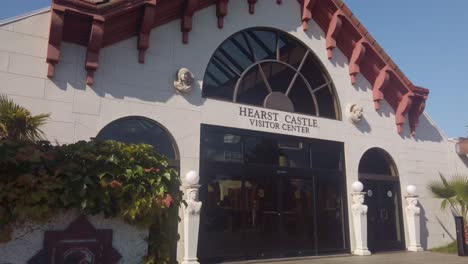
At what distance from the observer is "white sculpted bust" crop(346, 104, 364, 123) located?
13.4 m

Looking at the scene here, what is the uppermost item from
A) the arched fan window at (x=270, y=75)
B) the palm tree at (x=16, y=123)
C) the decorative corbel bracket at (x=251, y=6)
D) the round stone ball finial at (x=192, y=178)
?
the decorative corbel bracket at (x=251, y=6)

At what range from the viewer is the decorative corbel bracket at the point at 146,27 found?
9672mm

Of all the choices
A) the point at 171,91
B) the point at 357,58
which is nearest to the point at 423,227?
the point at 357,58

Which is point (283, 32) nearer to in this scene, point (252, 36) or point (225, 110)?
point (252, 36)

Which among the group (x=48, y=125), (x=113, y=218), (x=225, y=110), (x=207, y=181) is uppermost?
(x=225, y=110)

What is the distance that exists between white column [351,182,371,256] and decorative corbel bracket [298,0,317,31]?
558cm

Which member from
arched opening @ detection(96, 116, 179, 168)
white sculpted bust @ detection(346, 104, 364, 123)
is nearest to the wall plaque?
arched opening @ detection(96, 116, 179, 168)

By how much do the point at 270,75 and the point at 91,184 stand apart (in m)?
8.15

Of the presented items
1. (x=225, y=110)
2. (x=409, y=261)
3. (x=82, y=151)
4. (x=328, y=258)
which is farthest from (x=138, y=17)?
(x=409, y=261)

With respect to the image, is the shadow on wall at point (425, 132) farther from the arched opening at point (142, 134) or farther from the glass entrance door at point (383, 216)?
the arched opening at point (142, 134)

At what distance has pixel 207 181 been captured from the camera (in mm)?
10469

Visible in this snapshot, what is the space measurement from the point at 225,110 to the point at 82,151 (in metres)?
6.00

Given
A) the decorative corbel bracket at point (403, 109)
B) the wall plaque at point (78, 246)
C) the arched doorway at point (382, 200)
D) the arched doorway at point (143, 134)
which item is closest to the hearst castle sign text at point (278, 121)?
the arched doorway at point (143, 134)

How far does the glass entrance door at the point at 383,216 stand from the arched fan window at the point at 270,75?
3.02m
